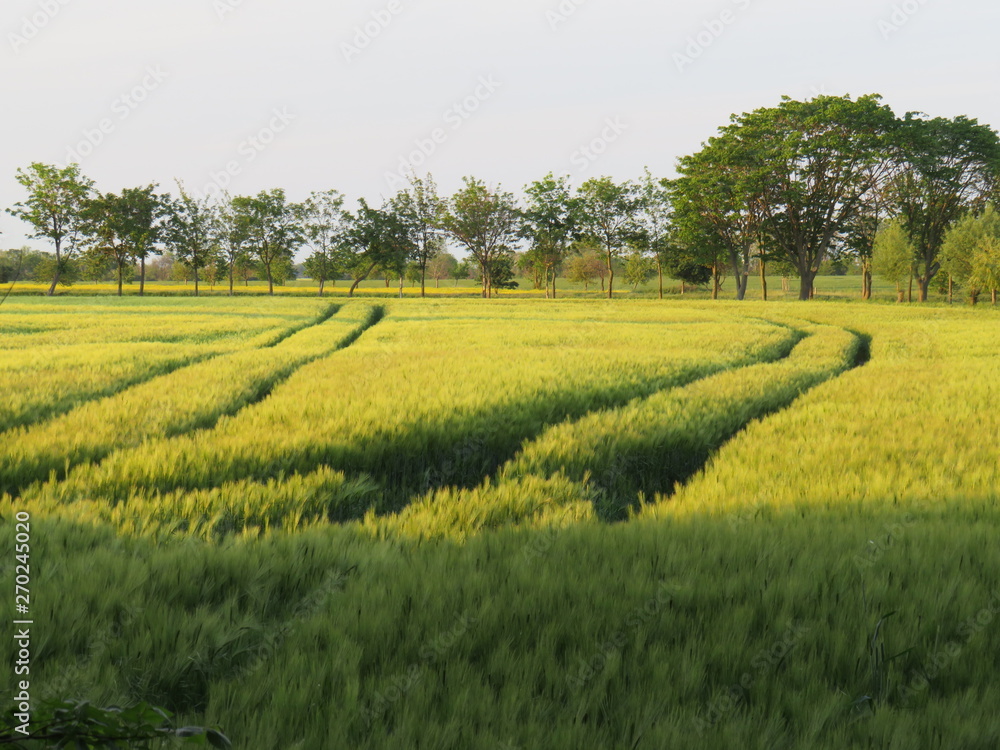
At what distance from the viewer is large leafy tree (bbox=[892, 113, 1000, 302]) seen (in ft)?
151

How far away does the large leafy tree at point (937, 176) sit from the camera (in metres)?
45.9

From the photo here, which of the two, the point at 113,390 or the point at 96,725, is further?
the point at 113,390

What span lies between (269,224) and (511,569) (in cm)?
8266

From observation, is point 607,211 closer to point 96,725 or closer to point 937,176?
point 937,176

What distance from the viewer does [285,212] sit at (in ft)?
259

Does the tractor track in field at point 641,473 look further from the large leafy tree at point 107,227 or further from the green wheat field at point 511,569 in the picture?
the large leafy tree at point 107,227

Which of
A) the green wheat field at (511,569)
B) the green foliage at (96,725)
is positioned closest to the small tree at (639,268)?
the green wheat field at (511,569)

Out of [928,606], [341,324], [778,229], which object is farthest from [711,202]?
[928,606]

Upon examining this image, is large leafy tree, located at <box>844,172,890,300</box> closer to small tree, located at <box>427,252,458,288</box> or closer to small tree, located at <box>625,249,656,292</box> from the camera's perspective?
small tree, located at <box>625,249,656,292</box>

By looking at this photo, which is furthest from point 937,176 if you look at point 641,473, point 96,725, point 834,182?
point 96,725

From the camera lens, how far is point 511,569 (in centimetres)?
316

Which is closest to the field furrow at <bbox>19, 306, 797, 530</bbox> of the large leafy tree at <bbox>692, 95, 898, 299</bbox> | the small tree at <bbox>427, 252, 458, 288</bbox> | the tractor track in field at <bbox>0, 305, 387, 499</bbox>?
the tractor track in field at <bbox>0, 305, 387, 499</bbox>

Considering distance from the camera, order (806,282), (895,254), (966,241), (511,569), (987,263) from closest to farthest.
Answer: (511,569)
(987,263)
(966,241)
(806,282)
(895,254)

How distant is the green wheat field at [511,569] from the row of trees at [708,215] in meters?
24.2
